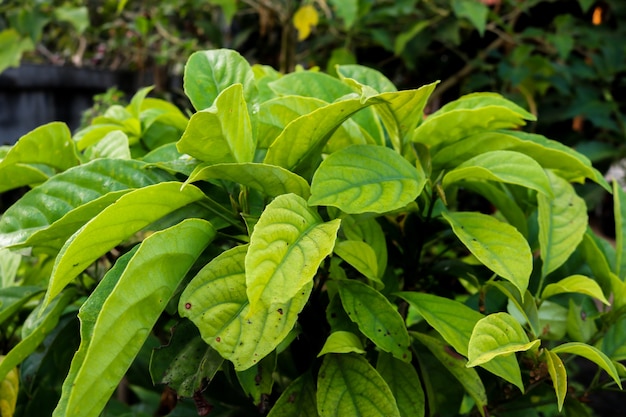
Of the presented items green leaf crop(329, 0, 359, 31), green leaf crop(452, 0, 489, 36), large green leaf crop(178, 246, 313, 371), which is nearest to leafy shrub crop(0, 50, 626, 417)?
large green leaf crop(178, 246, 313, 371)

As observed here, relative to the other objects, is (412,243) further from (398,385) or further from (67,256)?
(67,256)

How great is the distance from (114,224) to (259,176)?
0.13m

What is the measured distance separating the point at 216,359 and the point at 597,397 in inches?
79.3

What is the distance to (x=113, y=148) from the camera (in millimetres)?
690

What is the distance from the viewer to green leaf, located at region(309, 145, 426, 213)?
1.68 feet

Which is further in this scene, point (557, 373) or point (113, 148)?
point (113, 148)

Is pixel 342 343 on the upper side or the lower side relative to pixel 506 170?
lower

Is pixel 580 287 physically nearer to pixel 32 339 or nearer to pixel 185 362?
pixel 185 362

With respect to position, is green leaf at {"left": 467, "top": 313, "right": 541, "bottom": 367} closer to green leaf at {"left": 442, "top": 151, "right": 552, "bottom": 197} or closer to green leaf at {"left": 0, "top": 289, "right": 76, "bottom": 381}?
green leaf at {"left": 442, "top": 151, "right": 552, "bottom": 197}

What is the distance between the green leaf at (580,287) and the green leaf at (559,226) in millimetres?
25

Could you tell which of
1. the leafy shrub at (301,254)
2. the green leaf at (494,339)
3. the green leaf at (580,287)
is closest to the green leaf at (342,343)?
the leafy shrub at (301,254)

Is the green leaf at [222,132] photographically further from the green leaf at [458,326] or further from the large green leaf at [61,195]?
the green leaf at [458,326]

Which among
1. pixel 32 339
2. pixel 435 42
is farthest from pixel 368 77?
pixel 435 42

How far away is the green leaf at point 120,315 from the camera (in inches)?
17.0
